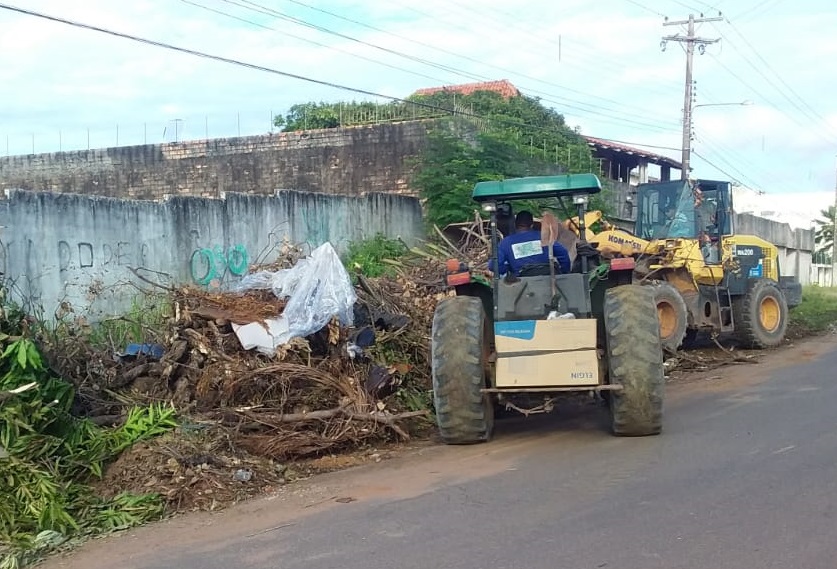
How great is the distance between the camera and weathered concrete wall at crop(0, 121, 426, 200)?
2047cm

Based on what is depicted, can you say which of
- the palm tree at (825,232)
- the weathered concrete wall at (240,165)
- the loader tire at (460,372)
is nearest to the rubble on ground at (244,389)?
the loader tire at (460,372)

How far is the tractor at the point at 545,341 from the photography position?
26.1 ft

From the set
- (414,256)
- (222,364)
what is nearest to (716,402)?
(222,364)

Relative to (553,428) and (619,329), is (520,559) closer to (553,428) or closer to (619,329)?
(619,329)

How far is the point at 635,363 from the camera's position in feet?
26.0

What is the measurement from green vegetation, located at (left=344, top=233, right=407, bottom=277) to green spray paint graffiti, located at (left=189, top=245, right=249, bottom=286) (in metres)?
1.93

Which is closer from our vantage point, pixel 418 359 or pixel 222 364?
pixel 222 364

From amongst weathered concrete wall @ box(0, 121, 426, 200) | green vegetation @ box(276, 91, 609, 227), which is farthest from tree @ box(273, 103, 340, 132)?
weathered concrete wall @ box(0, 121, 426, 200)

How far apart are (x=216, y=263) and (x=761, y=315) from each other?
380 inches

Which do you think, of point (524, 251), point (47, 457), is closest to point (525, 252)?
point (524, 251)

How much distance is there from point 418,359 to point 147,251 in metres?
5.32

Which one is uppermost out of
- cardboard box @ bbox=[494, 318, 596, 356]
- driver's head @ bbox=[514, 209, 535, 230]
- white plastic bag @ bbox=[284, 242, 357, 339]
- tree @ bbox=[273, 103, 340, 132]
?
tree @ bbox=[273, 103, 340, 132]

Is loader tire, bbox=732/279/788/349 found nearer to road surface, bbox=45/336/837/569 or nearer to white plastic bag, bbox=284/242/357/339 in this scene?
road surface, bbox=45/336/837/569

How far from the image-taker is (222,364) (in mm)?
9039
